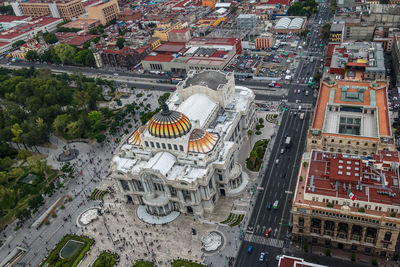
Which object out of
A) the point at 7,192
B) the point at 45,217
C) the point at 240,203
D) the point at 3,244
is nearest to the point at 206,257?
the point at 240,203

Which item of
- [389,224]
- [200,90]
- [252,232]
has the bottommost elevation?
[252,232]

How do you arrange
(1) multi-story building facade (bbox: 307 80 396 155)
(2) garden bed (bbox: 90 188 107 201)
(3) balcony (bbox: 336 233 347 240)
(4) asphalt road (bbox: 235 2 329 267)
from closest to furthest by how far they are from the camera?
1. (3) balcony (bbox: 336 233 347 240)
2. (4) asphalt road (bbox: 235 2 329 267)
3. (1) multi-story building facade (bbox: 307 80 396 155)
4. (2) garden bed (bbox: 90 188 107 201)

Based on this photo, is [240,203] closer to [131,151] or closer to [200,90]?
[131,151]

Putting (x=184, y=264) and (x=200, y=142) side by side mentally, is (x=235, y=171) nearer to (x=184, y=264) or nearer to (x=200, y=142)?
(x=200, y=142)

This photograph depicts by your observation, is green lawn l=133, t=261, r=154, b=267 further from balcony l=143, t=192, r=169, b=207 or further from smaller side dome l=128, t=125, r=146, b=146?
smaller side dome l=128, t=125, r=146, b=146

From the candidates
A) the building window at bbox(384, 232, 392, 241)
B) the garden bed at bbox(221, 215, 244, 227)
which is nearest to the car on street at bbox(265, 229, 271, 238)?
the garden bed at bbox(221, 215, 244, 227)

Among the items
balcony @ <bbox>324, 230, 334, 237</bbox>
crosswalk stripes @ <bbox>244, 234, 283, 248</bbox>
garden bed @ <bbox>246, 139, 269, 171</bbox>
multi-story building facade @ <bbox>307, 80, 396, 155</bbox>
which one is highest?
multi-story building facade @ <bbox>307, 80, 396, 155</bbox>

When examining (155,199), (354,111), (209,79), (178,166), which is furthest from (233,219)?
(209,79)
